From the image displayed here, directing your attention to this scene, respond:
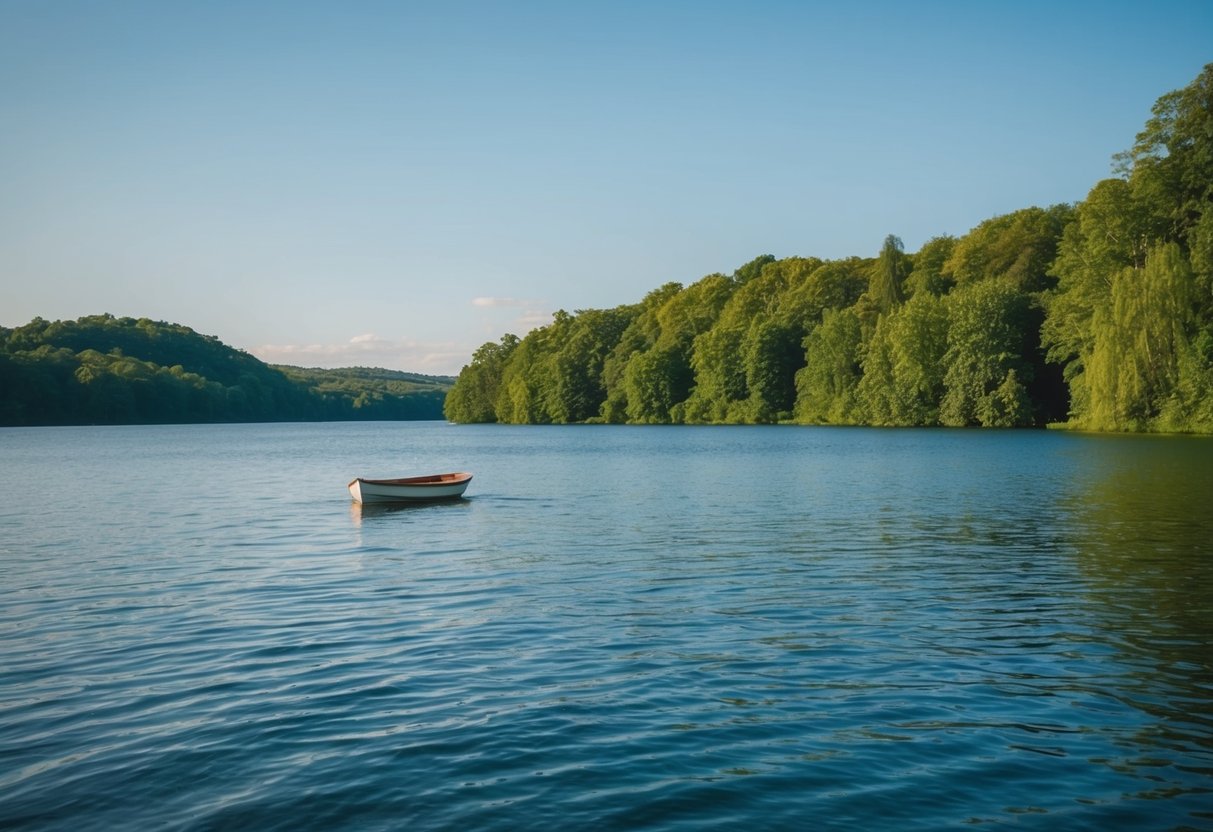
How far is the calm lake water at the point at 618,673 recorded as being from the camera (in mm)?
8555

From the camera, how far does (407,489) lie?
37438 mm

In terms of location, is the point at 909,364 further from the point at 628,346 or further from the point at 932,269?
the point at 628,346

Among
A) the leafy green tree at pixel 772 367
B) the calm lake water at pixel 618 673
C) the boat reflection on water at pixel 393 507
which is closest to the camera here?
the calm lake water at pixel 618 673

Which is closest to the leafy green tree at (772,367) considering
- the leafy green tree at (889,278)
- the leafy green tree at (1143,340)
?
the leafy green tree at (889,278)

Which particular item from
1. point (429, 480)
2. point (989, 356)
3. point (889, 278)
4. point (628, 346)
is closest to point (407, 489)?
point (429, 480)

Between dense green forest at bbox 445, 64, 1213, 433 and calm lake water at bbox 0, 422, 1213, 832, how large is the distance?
168ft

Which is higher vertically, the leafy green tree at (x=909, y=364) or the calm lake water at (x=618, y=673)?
the leafy green tree at (x=909, y=364)

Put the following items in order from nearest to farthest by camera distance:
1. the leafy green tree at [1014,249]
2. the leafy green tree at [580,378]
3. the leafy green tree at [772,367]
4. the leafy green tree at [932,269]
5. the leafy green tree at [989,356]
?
the leafy green tree at [989,356]
the leafy green tree at [1014,249]
the leafy green tree at [932,269]
the leafy green tree at [772,367]
the leafy green tree at [580,378]

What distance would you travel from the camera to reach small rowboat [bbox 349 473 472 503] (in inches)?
1410

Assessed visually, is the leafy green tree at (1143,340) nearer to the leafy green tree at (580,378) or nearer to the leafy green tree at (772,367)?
the leafy green tree at (772,367)

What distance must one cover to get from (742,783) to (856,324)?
117 metres

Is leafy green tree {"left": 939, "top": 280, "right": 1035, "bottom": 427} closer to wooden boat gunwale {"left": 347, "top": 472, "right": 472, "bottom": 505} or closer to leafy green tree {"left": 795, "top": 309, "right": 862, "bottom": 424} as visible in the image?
leafy green tree {"left": 795, "top": 309, "right": 862, "bottom": 424}

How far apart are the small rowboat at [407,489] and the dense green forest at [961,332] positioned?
5647 cm

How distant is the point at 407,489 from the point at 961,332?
75.5 meters
